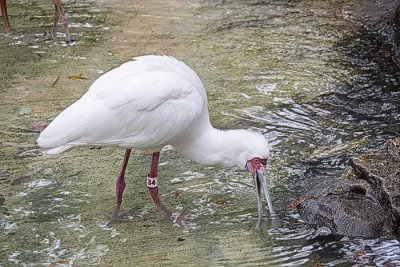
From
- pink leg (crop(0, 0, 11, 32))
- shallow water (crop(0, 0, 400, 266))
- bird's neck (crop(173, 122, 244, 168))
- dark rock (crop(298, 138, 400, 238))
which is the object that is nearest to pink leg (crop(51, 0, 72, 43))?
shallow water (crop(0, 0, 400, 266))

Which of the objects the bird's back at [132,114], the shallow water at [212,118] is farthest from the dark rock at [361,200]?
the bird's back at [132,114]

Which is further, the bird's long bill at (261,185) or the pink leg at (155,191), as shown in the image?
the pink leg at (155,191)

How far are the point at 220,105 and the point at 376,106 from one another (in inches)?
44.8

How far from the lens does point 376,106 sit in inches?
249

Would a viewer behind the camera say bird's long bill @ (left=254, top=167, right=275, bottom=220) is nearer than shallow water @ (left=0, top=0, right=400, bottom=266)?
No

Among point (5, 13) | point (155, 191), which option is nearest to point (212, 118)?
point (155, 191)

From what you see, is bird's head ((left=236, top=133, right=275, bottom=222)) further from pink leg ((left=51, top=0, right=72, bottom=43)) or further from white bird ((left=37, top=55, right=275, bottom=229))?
pink leg ((left=51, top=0, right=72, bottom=43))

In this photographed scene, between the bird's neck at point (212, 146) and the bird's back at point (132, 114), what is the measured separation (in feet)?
0.37

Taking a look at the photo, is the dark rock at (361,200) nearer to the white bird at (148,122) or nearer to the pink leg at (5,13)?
Result: the white bird at (148,122)

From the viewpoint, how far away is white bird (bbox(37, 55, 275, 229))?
446 cm

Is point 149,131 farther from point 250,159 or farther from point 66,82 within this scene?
point 66,82

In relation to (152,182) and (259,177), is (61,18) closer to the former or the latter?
(152,182)

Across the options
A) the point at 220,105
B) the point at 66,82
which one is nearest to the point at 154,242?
the point at 220,105

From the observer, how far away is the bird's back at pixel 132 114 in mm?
4461
